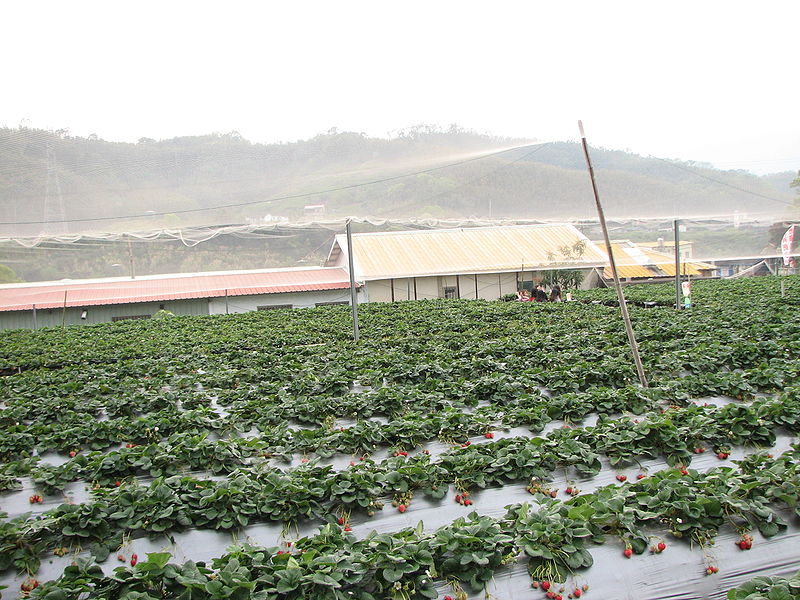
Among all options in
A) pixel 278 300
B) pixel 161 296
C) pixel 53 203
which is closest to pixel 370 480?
pixel 53 203

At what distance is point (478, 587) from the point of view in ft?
10.6

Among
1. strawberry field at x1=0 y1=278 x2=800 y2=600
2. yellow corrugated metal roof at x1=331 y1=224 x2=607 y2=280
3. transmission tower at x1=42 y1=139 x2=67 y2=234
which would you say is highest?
transmission tower at x1=42 y1=139 x2=67 y2=234

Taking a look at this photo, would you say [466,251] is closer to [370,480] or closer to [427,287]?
[427,287]

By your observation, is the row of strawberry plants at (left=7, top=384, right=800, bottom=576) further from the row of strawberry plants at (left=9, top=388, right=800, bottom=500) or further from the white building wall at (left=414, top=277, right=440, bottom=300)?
the white building wall at (left=414, top=277, right=440, bottom=300)

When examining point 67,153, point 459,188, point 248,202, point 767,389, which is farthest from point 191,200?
point 767,389

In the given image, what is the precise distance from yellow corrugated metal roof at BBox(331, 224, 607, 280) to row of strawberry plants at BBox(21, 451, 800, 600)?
22170mm

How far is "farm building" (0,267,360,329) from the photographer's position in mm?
23062

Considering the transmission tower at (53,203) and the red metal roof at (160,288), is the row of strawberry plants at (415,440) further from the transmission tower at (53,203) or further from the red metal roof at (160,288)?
the red metal roof at (160,288)

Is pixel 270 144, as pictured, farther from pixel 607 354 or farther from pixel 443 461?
pixel 443 461

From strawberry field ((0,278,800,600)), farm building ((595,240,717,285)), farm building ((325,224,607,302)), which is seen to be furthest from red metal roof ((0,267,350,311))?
strawberry field ((0,278,800,600))

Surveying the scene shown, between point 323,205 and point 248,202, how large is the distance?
6.16ft

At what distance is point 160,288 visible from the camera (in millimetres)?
24656

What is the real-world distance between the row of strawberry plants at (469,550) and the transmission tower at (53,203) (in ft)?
34.5

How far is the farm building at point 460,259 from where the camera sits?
26.9 meters
